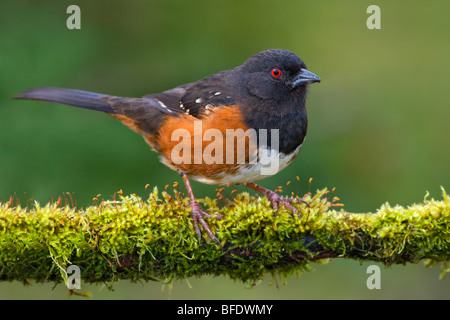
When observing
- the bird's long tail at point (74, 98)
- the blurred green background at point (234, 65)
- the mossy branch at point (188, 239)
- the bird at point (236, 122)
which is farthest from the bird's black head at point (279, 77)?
the blurred green background at point (234, 65)

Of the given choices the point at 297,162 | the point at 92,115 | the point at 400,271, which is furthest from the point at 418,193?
the point at 92,115

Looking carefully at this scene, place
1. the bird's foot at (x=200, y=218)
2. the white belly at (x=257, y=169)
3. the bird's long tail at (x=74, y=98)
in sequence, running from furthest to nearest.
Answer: the bird's long tail at (x=74, y=98) < the white belly at (x=257, y=169) < the bird's foot at (x=200, y=218)

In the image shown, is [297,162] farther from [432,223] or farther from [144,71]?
[432,223]

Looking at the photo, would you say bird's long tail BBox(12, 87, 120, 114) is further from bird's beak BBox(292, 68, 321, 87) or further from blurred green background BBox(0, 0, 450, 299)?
bird's beak BBox(292, 68, 321, 87)

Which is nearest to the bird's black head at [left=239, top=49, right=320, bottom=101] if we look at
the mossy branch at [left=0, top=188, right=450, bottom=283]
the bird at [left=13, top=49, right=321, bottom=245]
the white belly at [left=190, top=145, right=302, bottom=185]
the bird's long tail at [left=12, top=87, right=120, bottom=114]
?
the bird at [left=13, top=49, right=321, bottom=245]

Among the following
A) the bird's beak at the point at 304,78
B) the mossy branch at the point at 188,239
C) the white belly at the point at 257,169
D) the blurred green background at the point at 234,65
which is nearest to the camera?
the mossy branch at the point at 188,239

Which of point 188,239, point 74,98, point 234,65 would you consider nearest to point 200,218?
point 188,239

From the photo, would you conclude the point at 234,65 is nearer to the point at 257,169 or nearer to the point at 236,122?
the point at 236,122

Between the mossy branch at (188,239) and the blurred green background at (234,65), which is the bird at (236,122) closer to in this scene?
the mossy branch at (188,239)
